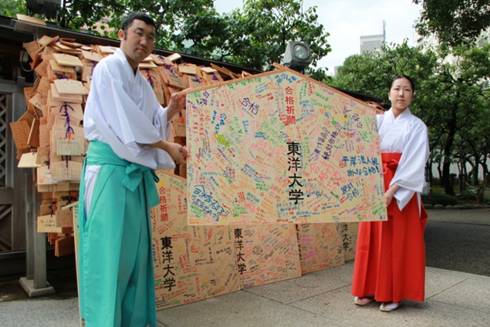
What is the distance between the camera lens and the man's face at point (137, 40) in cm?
244

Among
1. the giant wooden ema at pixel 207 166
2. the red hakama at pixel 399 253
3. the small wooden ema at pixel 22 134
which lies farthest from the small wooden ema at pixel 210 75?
the red hakama at pixel 399 253

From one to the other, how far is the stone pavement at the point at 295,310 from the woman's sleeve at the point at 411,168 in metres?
1.01

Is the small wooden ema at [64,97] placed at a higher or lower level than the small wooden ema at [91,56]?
lower

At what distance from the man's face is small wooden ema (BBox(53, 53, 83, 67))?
143cm

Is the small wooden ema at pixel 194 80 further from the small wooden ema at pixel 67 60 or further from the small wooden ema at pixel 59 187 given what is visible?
the small wooden ema at pixel 59 187

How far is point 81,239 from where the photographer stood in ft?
8.27

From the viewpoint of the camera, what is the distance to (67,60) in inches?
146

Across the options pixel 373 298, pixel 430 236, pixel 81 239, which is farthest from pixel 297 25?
pixel 81 239

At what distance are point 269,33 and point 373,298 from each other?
10102mm

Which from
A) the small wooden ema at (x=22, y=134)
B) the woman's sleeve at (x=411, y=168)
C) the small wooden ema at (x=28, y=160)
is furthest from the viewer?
the small wooden ema at (x=22, y=134)

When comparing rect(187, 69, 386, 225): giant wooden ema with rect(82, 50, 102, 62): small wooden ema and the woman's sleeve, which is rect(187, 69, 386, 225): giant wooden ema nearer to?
the woman's sleeve

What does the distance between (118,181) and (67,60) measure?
1845 mm

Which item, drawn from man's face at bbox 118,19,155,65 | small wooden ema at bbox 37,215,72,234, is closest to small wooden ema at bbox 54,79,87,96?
small wooden ema at bbox 37,215,72,234

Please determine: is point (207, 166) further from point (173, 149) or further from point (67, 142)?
point (67, 142)
